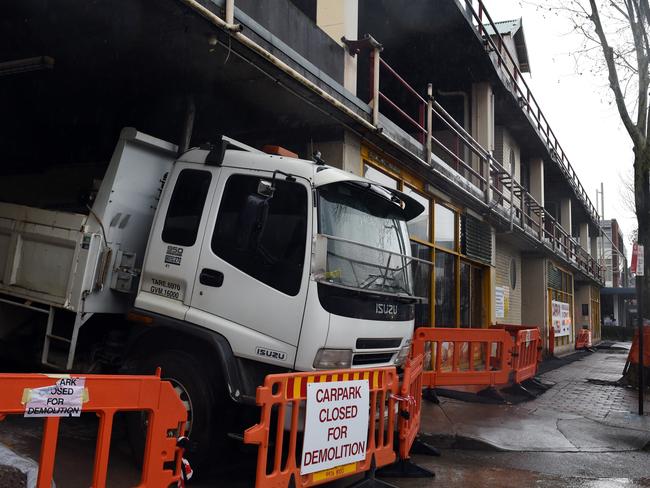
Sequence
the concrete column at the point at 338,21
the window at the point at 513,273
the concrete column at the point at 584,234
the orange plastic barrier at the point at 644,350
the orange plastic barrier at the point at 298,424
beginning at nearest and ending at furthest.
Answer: the orange plastic barrier at the point at 298,424
the concrete column at the point at 338,21
the orange plastic barrier at the point at 644,350
the window at the point at 513,273
the concrete column at the point at 584,234

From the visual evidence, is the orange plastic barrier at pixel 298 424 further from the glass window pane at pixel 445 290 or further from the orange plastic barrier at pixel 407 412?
the glass window pane at pixel 445 290

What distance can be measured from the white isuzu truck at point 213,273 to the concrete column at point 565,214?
84.2ft

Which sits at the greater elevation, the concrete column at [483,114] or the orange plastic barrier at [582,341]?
the concrete column at [483,114]

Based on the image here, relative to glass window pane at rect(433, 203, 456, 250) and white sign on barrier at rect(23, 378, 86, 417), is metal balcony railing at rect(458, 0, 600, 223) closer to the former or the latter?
glass window pane at rect(433, 203, 456, 250)

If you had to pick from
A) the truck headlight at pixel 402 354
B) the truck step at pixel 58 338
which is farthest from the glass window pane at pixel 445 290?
the truck step at pixel 58 338

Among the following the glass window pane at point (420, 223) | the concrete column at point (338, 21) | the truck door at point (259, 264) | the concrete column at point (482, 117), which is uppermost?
the concrete column at point (482, 117)

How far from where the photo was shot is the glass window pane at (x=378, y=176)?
8781mm

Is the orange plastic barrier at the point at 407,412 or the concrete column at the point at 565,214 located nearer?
the orange plastic barrier at the point at 407,412

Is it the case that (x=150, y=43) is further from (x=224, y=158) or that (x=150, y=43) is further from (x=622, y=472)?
(x=622, y=472)

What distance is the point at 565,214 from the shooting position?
29.0 metres

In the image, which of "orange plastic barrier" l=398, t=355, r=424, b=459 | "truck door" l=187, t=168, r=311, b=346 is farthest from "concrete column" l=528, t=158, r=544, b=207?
"truck door" l=187, t=168, r=311, b=346

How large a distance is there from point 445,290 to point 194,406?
808cm

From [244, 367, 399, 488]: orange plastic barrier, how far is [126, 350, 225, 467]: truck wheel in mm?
488

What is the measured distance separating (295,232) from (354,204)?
74 cm
